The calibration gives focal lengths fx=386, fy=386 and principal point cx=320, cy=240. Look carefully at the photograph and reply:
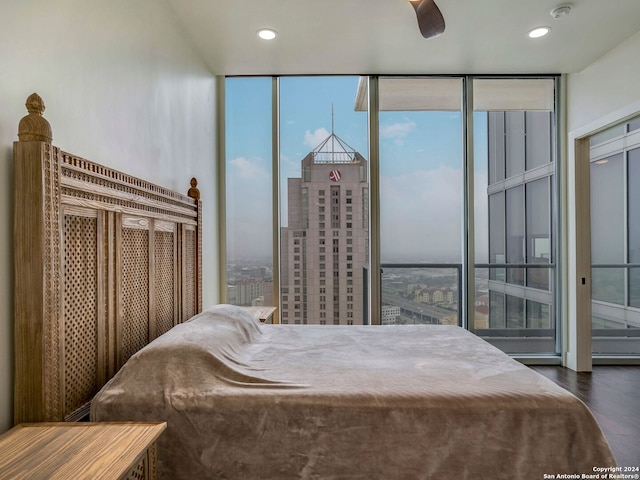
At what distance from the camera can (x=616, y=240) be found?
423cm

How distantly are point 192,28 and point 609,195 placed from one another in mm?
4519

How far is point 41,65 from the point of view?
52.9 inches

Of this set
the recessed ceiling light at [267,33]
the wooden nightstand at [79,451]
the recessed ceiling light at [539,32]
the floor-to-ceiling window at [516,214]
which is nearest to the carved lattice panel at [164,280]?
the wooden nightstand at [79,451]

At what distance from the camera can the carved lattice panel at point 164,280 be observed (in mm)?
2105

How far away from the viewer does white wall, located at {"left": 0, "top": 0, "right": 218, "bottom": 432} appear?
1.21 m

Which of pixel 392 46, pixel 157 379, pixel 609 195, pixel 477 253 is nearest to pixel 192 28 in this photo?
pixel 392 46

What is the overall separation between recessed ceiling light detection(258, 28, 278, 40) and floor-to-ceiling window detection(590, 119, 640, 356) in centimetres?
380

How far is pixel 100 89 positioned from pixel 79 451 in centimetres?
144

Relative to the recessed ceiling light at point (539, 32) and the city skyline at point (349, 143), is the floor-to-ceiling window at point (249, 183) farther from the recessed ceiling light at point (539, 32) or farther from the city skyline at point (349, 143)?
the recessed ceiling light at point (539, 32)

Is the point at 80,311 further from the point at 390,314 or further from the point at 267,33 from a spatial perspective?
the point at 390,314

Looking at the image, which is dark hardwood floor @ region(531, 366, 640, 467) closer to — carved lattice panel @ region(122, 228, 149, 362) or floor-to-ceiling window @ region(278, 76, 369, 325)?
floor-to-ceiling window @ region(278, 76, 369, 325)

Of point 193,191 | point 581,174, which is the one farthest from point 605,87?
point 193,191

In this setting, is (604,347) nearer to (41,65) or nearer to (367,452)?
(367,452)

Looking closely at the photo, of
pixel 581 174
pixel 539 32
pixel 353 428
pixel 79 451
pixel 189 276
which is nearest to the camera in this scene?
pixel 79 451
